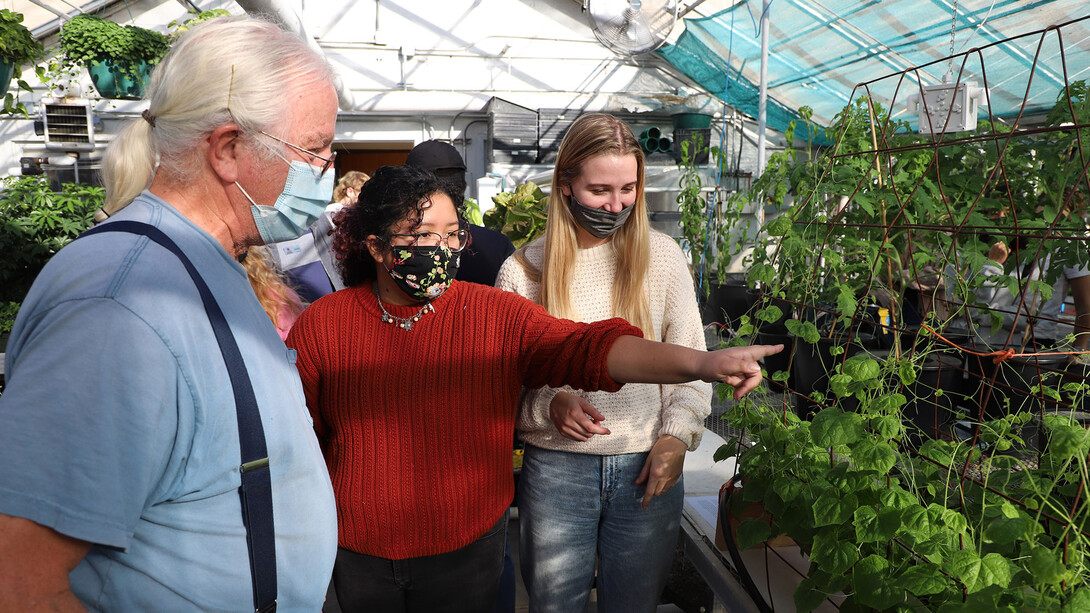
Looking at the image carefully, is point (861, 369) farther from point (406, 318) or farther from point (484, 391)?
point (406, 318)

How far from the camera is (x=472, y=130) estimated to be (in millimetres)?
8031

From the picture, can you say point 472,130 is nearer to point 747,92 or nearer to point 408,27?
point 408,27

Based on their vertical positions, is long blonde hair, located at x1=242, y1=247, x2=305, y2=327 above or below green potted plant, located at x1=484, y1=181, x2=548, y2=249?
below

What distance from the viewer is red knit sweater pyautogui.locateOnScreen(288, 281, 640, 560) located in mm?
1328

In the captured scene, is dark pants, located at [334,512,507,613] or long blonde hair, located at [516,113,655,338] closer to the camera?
dark pants, located at [334,512,507,613]

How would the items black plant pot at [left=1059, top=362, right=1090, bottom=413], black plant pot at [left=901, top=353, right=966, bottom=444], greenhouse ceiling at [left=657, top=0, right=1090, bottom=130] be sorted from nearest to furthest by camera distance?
black plant pot at [left=1059, top=362, right=1090, bottom=413]
black plant pot at [left=901, top=353, right=966, bottom=444]
greenhouse ceiling at [left=657, top=0, right=1090, bottom=130]

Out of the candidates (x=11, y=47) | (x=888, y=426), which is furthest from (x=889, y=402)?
(x=11, y=47)

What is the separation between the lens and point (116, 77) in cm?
484

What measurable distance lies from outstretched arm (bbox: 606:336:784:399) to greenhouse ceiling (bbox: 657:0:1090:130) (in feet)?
9.63

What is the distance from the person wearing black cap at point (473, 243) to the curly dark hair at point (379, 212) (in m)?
0.68

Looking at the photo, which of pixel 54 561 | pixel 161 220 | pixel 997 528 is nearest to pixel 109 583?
pixel 54 561

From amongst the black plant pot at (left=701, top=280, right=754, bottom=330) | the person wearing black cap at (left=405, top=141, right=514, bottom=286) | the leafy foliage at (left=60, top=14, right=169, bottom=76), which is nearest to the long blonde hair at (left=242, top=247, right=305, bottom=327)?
the person wearing black cap at (left=405, top=141, right=514, bottom=286)

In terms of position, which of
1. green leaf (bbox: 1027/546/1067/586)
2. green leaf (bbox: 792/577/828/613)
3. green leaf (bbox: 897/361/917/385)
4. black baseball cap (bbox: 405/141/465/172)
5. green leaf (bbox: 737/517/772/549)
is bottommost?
green leaf (bbox: 792/577/828/613)

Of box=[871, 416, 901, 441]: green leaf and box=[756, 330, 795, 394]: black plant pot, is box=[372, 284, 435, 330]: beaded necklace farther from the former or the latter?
box=[756, 330, 795, 394]: black plant pot
